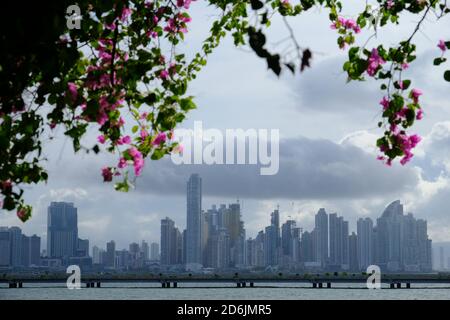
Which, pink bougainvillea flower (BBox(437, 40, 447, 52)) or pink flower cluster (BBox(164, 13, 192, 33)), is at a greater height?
pink flower cluster (BBox(164, 13, 192, 33))

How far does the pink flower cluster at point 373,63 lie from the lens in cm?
665

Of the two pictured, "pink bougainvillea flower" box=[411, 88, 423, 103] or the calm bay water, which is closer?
"pink bougainvillea flower" box=[411, 88, 423, 103]

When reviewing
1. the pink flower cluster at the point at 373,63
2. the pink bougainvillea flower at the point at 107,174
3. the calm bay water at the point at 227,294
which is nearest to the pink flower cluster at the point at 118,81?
the pink bougainvillea flower at the point at 107,174

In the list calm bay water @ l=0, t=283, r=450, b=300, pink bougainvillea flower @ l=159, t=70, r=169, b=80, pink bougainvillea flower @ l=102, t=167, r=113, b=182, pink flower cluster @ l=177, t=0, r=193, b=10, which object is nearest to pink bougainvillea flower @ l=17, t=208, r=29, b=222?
pink bougainvillea flower @ l=102, t=167, r=113, b=182

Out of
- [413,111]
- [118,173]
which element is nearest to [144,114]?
[118,173]

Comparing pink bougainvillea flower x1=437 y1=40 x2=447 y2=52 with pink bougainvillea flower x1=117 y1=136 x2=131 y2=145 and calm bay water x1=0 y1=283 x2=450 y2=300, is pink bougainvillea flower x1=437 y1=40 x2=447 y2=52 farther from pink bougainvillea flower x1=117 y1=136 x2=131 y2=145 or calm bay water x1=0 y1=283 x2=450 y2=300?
calm bay water x1=0 y1=283 x2=450 y2=300

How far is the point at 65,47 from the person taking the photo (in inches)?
213

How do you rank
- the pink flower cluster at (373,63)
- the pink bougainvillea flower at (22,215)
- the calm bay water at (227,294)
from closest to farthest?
the pink bougainvillea flower at (22,215) < the pink flower cluster at (373,63) < the calm bay water at (227,294)

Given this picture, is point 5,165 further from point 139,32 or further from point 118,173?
point 139,32

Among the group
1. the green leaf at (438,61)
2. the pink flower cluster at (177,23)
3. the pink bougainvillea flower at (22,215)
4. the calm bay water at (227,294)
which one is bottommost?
the calm bay water at (227,294)

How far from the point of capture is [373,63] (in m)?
6.66

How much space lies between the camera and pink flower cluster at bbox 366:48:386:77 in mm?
6652

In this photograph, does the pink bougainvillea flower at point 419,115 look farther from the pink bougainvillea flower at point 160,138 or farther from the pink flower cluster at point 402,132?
the pink bougainvillea flower at point 160,138
